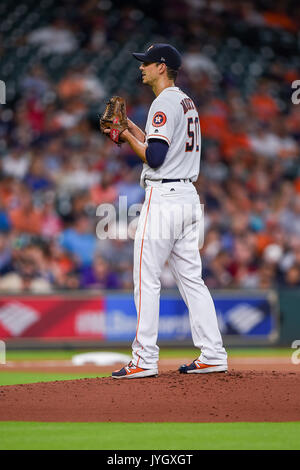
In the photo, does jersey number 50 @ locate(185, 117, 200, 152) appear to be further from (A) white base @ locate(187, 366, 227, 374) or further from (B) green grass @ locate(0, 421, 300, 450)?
(B) green grass @ locate(0, 421, 300, 450)

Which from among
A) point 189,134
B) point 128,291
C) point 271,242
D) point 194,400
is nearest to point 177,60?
point 189,134

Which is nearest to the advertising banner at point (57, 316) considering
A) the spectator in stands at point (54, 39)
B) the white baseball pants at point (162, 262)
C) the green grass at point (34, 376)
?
the green grass at point (34, 376)

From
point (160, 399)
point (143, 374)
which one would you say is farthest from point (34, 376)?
point (160, 399)

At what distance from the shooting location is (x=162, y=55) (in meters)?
5.99

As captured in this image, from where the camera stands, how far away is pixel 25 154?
14.5 metres

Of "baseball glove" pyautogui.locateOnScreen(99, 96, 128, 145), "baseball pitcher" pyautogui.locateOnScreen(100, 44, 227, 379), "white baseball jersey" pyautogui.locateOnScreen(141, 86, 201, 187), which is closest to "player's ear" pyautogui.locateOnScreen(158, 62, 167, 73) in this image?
"baseball pitcher" pyautogui.locateOnScreen(100, 44, 227, 379)

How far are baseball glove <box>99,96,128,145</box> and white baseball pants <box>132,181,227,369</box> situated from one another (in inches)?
16.6

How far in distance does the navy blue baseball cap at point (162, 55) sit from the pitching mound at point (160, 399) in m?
2.29

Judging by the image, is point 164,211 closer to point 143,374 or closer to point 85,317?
point 143,374

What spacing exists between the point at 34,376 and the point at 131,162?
6.61m

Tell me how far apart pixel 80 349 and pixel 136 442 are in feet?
26.8

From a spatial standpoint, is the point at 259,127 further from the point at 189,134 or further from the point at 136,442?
the point at 136,442

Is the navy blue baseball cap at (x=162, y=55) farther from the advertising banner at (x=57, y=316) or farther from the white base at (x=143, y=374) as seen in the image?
the advertising banner at (x=57, y=316)

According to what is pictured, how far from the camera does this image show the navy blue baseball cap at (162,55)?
5965 mm
